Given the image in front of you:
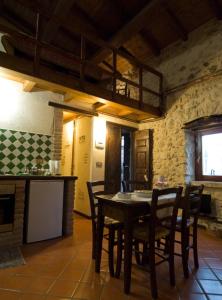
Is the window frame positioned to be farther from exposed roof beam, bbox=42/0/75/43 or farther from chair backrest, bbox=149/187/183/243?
exposed roof beam, bbox=42/0/75/43

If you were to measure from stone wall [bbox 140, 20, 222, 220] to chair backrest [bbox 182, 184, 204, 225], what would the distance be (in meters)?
1.90

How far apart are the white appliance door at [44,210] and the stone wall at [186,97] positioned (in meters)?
→ 2.69

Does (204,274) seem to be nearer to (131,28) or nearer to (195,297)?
(195,297)

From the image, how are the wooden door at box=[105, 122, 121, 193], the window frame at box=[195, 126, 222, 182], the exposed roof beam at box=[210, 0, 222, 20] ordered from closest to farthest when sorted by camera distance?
the exposed roof beam at box=[210, 0, 222, 20] < the window frame at box=[195, 126, 222, 182] < the wooden door at box=[105, 122, 121, 193]

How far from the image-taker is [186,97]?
4.58 meters

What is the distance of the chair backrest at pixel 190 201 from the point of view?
2.03 meters

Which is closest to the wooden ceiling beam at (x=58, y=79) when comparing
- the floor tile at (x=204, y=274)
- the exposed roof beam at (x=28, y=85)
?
the exposed roof beam at (x=28, y=85)

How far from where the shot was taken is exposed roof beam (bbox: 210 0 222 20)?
13.3ft

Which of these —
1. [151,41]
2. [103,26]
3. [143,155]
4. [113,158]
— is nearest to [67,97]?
[113,158]

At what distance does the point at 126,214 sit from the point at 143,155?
3.59m

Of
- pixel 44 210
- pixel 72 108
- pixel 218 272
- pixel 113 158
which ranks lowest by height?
pixel 218 272

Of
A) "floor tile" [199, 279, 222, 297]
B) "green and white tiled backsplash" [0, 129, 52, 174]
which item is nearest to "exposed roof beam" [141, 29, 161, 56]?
"green and white tiled backsplash" [0, 129, 52, 174]

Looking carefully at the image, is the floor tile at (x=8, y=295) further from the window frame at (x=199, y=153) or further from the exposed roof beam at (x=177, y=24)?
the exposed roof beam at (x=177, y=24)

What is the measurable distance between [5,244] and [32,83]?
2.38 metres
